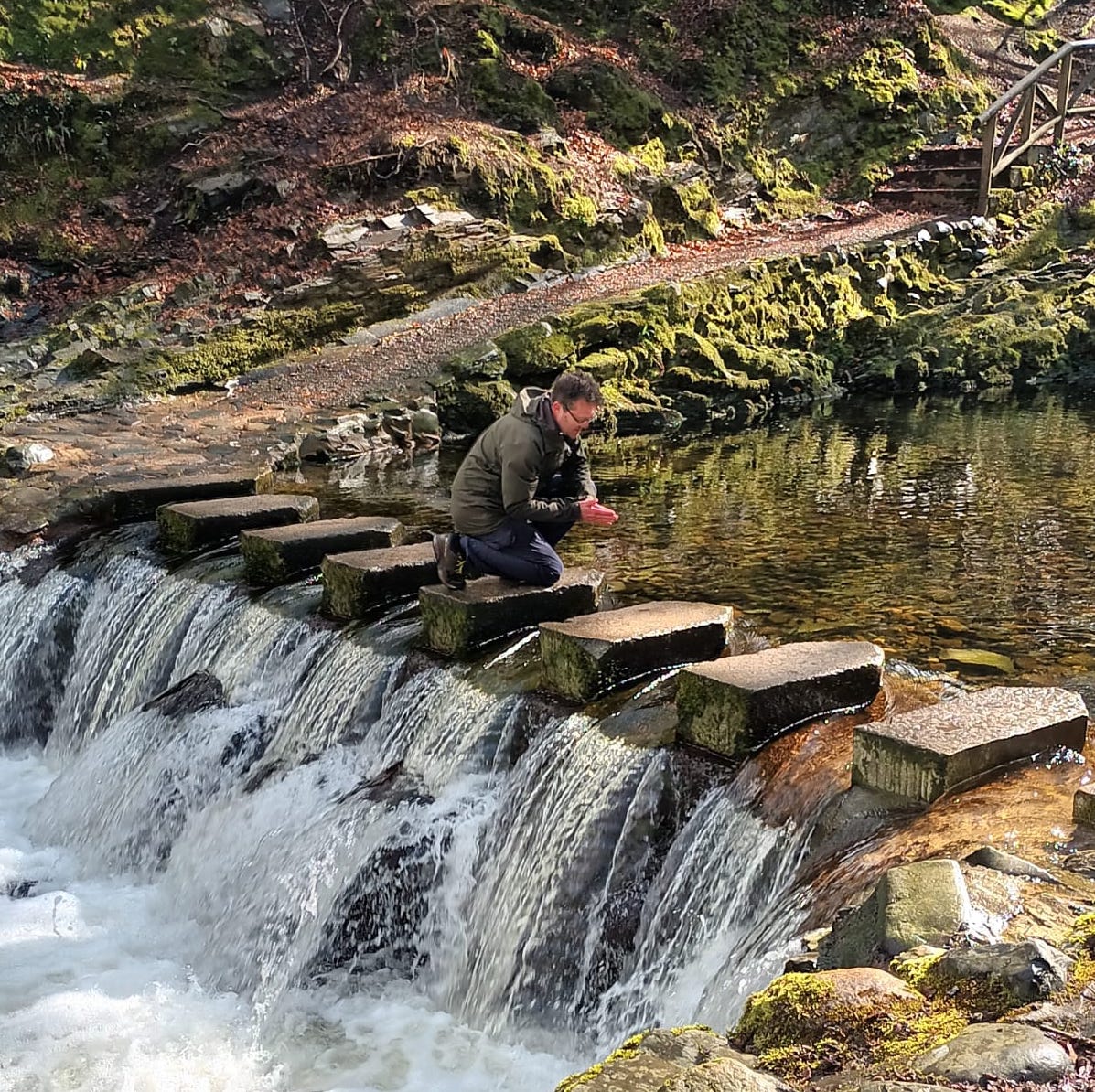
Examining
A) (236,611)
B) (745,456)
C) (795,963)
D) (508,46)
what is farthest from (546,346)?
(795,963)

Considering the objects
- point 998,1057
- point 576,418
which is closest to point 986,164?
point 576,418

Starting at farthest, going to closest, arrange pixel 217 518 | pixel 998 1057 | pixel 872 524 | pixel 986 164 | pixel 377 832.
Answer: pixel 986 164, pixel 872 524, pixel 217 518, pixel 377 832, pixel 998 1057

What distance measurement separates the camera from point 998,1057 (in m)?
2.79

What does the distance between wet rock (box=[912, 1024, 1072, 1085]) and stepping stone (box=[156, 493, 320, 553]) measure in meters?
7.69

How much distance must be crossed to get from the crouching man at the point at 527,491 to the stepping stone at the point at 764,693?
1430 millimetres

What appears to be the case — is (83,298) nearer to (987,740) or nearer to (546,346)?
(546,346)

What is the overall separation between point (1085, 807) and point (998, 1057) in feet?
5.88

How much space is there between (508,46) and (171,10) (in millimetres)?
6059

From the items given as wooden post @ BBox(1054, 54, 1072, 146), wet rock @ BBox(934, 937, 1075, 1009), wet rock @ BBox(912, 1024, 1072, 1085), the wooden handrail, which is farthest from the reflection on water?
wooden post @ BBox(1054, 54, 1072, 146)

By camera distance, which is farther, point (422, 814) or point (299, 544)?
point (299, 544)

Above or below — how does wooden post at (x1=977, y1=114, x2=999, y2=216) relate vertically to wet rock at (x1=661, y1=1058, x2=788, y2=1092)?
above

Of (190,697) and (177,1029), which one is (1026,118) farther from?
(177,1029)

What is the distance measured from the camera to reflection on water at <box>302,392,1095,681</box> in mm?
7680

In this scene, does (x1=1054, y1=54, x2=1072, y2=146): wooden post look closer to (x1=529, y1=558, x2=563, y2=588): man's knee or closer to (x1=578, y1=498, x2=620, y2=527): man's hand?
(x1=529, y1=558, x2=563, y2=588): man's knee
